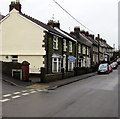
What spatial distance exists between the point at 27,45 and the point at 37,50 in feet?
5.02

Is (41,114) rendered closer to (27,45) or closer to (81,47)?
(27,45)

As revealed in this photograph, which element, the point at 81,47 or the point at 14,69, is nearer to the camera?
the point at 14,69

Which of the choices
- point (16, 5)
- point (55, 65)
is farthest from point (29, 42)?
point (16, 5)

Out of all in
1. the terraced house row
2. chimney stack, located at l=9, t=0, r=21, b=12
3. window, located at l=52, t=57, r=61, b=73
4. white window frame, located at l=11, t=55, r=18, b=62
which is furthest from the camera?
window, located at l=52, t=57, r=61, b=73

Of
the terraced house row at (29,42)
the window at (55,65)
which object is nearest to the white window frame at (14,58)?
the terraced house row at (29,42)

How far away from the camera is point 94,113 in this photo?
624 cm

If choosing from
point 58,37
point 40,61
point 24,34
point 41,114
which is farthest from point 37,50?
point 41,114

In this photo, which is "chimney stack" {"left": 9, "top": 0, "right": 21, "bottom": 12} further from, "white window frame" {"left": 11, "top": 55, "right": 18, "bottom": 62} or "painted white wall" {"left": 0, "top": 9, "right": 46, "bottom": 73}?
"white window frame" {"left": 11, "top": 55, "right": 18, "bottom": 62}

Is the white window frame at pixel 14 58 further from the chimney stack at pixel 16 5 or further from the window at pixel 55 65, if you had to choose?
the chimney stack at pixel 16 5

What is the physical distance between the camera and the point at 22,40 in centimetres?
2031

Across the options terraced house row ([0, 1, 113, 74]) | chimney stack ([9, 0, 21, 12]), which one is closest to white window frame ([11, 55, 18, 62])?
terraced house row ([0, 1, 113, 74])

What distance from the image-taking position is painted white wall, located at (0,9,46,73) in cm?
1955

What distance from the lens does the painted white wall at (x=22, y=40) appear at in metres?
19.5

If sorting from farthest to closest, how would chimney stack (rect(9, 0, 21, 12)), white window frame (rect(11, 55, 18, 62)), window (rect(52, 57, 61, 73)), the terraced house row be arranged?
window (rect(52, 57, 61, 73)), white window frame (rect(11, 55, 18, 62)), chimney stack (rect(9, 0, 21, 12)), the terraced house row
